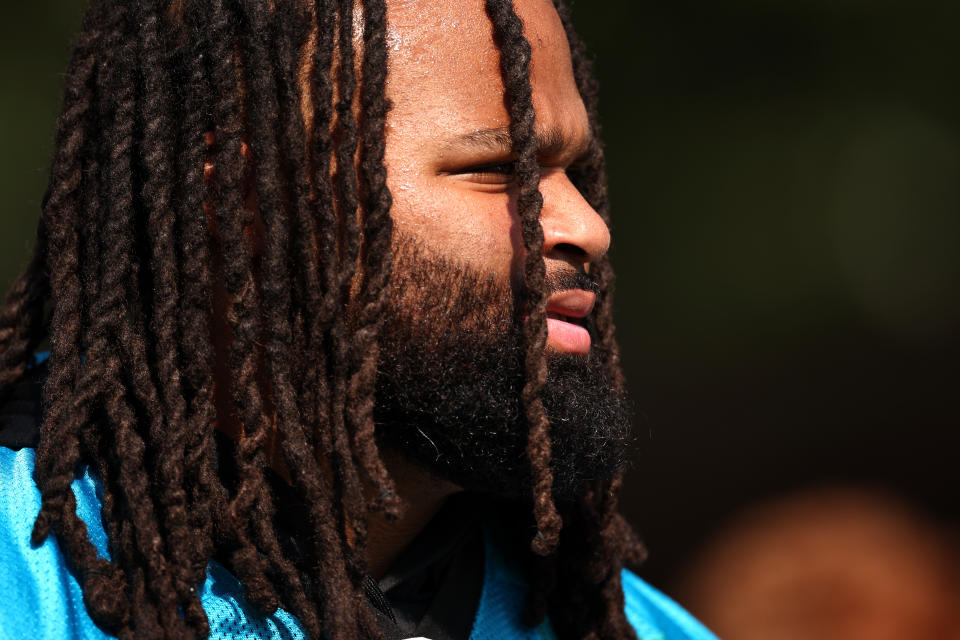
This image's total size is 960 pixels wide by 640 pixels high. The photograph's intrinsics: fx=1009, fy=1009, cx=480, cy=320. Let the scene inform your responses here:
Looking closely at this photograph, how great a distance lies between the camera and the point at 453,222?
1.96m

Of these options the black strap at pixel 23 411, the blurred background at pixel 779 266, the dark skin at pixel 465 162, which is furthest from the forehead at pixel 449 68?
the blurred background at pixel 779 266

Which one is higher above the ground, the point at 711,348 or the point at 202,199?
the point at 202,199

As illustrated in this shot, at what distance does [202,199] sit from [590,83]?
3.69 feet

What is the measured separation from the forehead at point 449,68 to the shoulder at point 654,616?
4.23 ft

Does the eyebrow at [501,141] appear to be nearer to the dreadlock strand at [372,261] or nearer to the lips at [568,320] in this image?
the dreadlock strand at [372,261]

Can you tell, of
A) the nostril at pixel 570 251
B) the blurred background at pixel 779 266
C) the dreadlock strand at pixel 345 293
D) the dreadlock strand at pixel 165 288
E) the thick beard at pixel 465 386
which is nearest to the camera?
the dreadlock strand at pixel 165 288

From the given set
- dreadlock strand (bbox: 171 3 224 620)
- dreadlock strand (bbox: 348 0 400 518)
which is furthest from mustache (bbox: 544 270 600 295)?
dreadlock strand (bbox: 171 3 224 620)

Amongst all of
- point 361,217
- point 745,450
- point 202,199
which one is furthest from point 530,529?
point 745,450

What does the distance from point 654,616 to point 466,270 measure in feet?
4.02

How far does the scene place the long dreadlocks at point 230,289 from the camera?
5.93 feet

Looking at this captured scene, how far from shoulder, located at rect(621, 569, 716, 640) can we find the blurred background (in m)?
2.56

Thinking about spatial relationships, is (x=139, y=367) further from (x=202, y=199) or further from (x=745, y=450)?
(x=745, y=450)

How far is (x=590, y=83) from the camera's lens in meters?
2.60

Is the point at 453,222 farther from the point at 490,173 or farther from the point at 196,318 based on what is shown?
the point at 196,318
